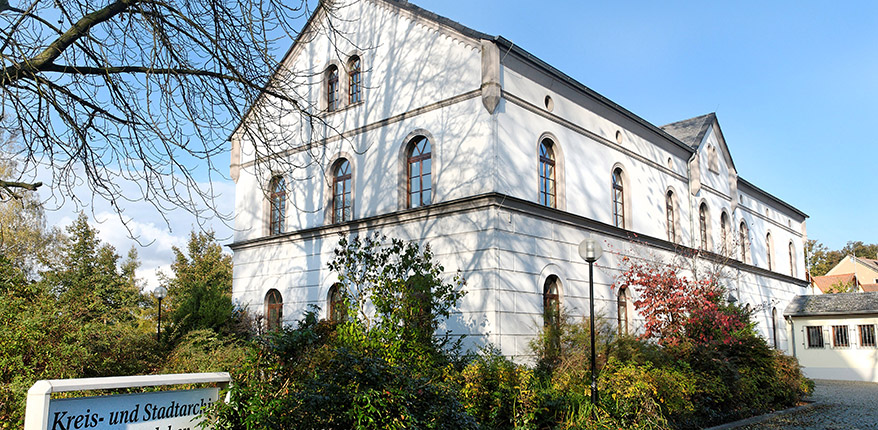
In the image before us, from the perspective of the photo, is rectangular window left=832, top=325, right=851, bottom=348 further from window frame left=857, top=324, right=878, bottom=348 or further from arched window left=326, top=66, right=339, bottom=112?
arched window left=326, top=66, right=339, bottom=112

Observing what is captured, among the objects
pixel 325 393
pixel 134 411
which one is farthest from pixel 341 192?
pixel 134 411

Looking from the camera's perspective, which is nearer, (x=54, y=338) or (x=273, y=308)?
(x=54, y=338)

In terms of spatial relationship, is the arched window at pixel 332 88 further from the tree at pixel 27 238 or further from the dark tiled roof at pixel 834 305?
the dark tiled roof at pixel 834 305

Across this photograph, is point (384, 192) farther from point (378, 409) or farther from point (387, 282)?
point (378, 409)

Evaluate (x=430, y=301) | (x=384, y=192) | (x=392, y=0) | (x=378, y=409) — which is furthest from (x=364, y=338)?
(x=392, y=0)

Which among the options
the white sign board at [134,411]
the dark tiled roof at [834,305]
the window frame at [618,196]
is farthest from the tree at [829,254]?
the white sign board at [134,411]

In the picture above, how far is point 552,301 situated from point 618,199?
18.2 feet

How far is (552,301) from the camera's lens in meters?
16.5

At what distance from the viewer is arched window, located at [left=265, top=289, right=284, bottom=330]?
20.2 m

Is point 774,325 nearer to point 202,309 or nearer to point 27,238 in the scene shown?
point 202,309

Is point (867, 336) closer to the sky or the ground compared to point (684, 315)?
closer to the ground

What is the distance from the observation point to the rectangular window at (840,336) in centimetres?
2850

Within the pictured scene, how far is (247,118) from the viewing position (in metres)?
7.68

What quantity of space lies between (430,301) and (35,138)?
689 cm
